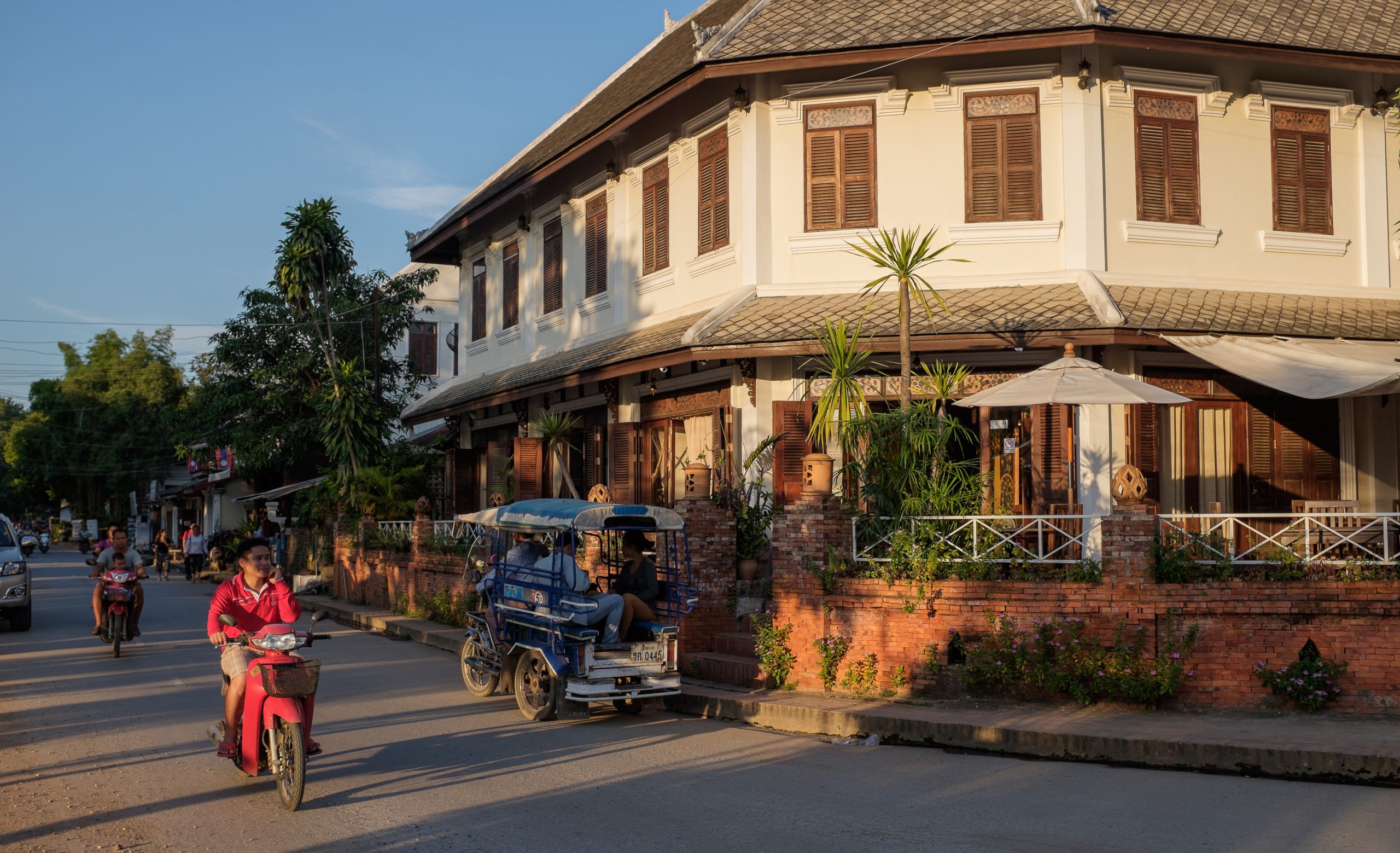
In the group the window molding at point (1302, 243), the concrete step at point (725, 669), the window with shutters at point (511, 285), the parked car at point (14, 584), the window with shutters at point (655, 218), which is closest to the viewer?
the concrete step at point (725, 669)

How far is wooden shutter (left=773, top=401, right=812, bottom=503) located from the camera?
1664 cm

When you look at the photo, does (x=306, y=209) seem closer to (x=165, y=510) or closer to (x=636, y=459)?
(x=636, y=459)

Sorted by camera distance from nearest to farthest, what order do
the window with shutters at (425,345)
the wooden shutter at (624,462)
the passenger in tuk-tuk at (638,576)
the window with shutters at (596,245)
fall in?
the passenger in tuk-tuk at (638,576) < the wooden shutter at (624,462) < the window with shutters at (596,245) < the window with shutters at (425,345)

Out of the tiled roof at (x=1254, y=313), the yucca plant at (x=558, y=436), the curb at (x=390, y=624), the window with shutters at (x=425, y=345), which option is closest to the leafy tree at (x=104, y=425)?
the window with shutters at (x=425, y=345)

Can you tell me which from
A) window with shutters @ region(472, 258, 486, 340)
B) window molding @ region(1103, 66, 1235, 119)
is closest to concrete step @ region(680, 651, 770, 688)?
window molding @ region(1103, 66, 1235, 119)

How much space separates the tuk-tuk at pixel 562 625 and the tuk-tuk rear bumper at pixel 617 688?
0.01m

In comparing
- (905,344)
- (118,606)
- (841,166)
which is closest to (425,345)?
(118,606)

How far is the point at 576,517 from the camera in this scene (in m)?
12.2

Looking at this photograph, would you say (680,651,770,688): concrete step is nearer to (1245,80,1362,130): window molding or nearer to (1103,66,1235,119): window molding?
(1103,66,1235,119): window molding

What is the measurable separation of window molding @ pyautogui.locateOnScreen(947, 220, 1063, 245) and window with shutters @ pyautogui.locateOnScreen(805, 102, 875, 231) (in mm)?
1199

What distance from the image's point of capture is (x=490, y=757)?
10102mm

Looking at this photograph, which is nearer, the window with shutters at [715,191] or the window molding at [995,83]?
the window molding at [995,83]

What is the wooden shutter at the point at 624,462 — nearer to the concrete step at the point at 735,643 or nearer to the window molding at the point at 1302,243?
the concrete step at the point at 735,643

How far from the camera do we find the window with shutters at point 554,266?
→ 23.7 metres
